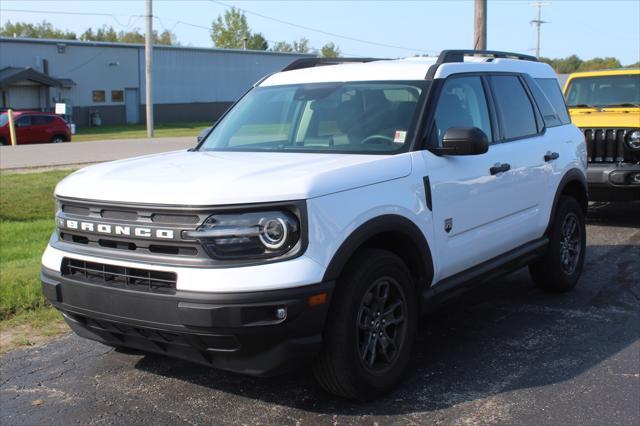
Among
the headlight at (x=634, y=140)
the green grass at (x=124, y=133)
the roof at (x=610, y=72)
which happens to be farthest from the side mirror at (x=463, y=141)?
the green grass at (x=124, y=133)

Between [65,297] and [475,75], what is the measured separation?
10.5 ft

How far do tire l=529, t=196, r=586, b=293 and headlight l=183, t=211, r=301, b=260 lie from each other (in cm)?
336

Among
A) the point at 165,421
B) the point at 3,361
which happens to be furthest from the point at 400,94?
the point at 3,361

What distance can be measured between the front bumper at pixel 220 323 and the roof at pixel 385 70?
191cm

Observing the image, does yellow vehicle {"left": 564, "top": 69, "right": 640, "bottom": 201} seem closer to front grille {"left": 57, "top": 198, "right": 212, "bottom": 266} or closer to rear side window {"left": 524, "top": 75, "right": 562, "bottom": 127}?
rear side window {"left": 524, "top": 75, "right": 562, "bottom": 127}

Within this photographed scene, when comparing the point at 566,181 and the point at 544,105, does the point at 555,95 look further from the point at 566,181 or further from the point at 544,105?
the point at 566,181

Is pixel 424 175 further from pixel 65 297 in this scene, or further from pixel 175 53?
pixel 175 53

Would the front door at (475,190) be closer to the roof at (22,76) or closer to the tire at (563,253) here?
the tire at (563,253)

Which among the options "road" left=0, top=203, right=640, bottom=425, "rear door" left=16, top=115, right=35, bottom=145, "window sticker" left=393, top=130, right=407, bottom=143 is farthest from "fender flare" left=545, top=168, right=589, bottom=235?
"rear door" left=16, top=115, right=35, bottom=145

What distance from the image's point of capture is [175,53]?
57.1m

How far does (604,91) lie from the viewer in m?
10.8

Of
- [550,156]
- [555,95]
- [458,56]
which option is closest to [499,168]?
[458,56]

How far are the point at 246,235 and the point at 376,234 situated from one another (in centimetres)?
82

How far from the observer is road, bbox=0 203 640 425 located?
3.95 metres
